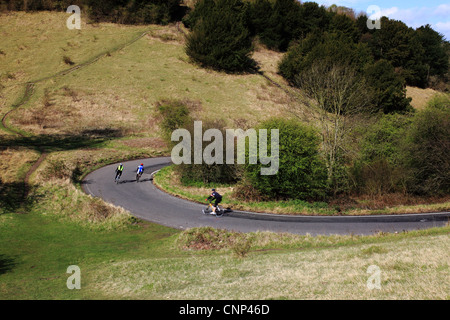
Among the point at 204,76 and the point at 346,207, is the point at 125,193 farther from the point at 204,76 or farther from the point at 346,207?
the point at 204,76

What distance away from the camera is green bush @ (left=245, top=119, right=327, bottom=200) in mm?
24606

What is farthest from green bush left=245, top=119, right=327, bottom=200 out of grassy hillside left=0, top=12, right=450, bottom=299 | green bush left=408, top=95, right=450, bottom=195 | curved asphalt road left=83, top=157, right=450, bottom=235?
green bush left=408, top=95, right=450, bottom=195

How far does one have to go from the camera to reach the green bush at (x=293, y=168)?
24.6 metres

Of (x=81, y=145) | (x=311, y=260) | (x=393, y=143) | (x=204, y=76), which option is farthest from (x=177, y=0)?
(x=311, y=260)

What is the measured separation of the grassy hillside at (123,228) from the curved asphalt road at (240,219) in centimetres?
189

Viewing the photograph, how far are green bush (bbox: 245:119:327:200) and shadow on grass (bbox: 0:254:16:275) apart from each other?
50.5 ft

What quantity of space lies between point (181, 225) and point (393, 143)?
22.1 meters

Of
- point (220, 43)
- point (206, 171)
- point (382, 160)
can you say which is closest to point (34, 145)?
point (206, 171)

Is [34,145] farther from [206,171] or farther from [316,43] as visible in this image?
[316,43]

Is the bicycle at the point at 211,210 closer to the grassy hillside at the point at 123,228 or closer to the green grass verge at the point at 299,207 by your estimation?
the green grass verge at the point at 299,207

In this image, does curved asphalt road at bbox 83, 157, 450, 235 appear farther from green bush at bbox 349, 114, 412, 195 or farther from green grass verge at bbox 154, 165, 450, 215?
green bush at bbox 349, 114, 412, 195

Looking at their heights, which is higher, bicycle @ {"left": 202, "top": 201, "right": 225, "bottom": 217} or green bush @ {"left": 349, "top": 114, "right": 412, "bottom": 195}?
green bush @ {"left": 349, "top": 114, "right": 412, "bottom": 195}

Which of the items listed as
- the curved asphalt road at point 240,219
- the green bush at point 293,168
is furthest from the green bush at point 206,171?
the green bush at point 293,168
